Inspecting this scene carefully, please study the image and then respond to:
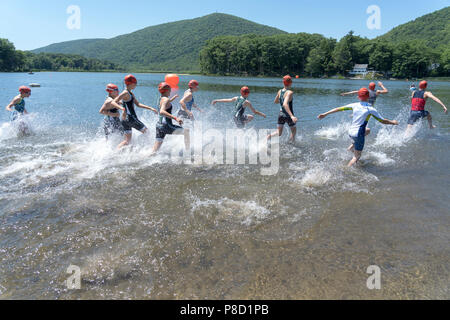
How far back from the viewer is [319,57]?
116 meters

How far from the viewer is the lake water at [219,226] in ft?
11.3

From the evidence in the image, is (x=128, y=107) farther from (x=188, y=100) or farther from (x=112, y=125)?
(x=188, y=100)

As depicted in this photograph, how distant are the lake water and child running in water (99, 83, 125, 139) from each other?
0.41m

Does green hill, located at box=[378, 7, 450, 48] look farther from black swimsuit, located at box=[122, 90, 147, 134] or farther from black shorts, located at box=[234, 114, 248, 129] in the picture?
black swimsuit, located at box=[122, 90, 147, 134]

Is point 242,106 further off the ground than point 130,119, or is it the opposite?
point 242,106

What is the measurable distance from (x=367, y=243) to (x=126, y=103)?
6.91 metres

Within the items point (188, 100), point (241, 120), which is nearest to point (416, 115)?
point (241, 120)

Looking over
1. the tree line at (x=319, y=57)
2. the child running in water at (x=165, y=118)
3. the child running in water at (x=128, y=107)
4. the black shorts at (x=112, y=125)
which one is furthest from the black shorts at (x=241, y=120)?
the tree line at (x=319, y=57)

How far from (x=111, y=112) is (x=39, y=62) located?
17733cm

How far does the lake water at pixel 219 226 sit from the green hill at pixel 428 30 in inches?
6619

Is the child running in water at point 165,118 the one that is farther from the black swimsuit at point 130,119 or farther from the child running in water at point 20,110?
the child running in water at point 20,110

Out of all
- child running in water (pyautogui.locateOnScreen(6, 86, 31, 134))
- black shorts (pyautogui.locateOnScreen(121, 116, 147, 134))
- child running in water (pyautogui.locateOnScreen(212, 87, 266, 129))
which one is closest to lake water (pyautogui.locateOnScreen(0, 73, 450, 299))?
black shorts (pyautogui.locateOnScreen(121, 116, 147, 134))

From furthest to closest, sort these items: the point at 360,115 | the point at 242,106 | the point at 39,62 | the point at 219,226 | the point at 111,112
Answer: the point at 39,62 → the point at 242,106 → the point at 111,112 → the point at 360,115 → the point at 219,226
